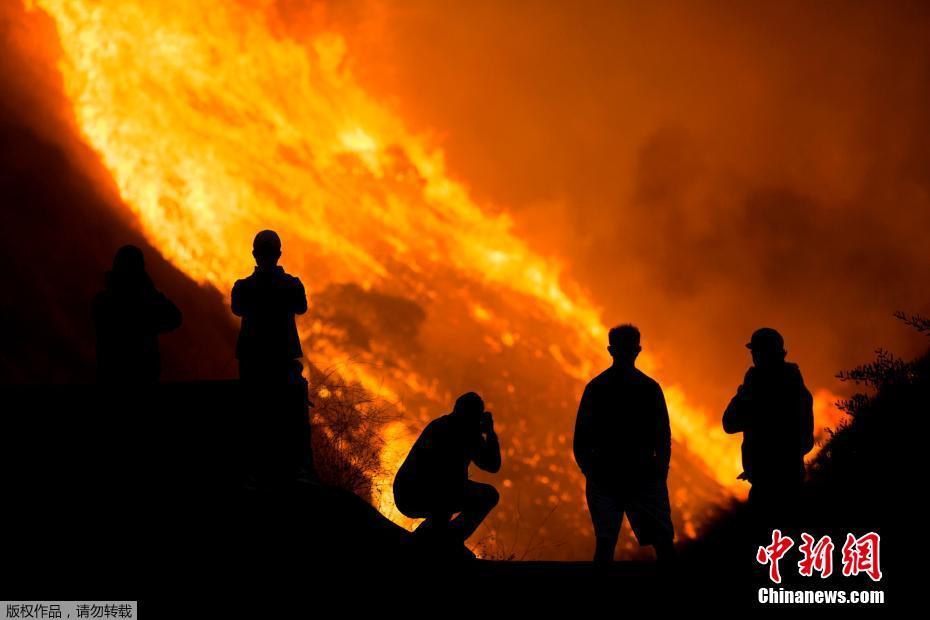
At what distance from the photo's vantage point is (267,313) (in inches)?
352

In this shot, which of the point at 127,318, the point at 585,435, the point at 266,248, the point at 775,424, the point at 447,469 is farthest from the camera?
the point at 127,318

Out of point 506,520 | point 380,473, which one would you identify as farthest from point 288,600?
point 506,520

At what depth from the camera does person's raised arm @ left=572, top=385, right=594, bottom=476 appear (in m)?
7.81

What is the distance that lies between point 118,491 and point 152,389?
111 cm

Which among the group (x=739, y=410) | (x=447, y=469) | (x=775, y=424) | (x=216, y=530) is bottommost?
(x=216, y=530)

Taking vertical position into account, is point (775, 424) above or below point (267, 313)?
below

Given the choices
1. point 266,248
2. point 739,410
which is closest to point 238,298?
point 266,248

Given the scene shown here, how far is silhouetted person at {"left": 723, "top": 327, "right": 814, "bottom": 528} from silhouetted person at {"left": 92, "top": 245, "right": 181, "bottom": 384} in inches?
213

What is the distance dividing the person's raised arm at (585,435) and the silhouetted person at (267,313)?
298 cm

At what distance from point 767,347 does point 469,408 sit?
2611mm

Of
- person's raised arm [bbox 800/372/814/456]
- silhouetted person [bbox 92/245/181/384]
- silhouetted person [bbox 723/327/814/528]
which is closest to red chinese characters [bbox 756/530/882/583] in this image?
silhouetted person [bbox 723/327/814/528]

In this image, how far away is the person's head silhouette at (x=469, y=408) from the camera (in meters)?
7.97

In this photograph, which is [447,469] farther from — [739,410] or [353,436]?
[353,436]

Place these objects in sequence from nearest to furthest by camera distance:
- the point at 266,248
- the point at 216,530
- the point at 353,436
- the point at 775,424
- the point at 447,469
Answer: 1. the point at 775,424
2. the point at 447,469
3. the point at 216,530
4. the point at 266,248
5. the point at 353,436
